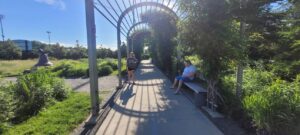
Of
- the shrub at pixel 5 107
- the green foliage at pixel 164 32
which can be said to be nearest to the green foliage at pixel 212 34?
the shrub at pixel 5 107

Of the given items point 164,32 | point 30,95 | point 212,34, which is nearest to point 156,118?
point 212,34

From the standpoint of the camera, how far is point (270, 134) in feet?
9.82

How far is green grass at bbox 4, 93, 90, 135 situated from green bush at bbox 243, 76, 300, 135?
125 inches

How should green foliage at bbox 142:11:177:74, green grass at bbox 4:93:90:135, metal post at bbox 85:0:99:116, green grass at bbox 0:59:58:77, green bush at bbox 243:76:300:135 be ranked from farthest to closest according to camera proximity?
green grass at bbox 0:59:58:77, green foliage at bbox 142:11:177:74, metal post at bbox 85:0:99:116, green grass at bbox 4:93:90:135, green bush at bbox 243:76:300:135

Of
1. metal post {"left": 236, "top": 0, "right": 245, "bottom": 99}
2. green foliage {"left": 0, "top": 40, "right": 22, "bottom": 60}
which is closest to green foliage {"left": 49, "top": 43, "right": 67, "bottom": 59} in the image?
green foliage {"left": 0, "top": 40, "right": 22, "bottom": 60}

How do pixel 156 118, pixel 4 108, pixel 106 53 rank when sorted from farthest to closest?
1. pixel 106 53
2. pixel 156 118
3. pixel 4 108

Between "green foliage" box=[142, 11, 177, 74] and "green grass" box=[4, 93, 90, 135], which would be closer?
"green grass" box=[4, 93, 90, 135]

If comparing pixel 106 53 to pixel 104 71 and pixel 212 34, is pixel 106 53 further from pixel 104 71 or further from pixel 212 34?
pixel 212 34

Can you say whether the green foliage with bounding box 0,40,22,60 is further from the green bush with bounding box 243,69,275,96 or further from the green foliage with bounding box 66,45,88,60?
the green bush with bounding box 243,69,275,96

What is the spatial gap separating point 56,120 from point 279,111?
402 centimetres

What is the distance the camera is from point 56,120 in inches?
181

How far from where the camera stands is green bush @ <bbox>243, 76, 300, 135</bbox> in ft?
9.45

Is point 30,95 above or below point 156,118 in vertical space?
above

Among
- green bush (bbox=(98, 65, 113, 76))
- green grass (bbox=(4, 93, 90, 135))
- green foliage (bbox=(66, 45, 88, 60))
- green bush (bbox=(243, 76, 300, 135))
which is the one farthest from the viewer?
green foliage (bbox=(66, 45, 88, 60))
